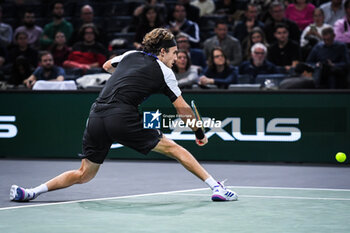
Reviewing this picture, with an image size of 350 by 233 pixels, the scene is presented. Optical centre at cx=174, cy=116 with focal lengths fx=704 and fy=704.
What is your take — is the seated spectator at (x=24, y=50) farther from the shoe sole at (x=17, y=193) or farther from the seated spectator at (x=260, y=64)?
the shoe sole at (x=17, y=193)

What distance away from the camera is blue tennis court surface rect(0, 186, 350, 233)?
19.1 ft

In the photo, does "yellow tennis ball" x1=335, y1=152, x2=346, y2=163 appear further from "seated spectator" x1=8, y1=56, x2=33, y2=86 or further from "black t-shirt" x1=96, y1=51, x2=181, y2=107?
"seated spectator" x1=8, y1=56, x2=33, y2=86

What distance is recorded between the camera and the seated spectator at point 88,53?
46.9 ft

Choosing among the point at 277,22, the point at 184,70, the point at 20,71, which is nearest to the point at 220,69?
the point at 184,70

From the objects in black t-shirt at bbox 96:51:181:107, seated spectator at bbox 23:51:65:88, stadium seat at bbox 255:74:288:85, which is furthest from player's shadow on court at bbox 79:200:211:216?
seated spectator at bbox 23:51:65:88

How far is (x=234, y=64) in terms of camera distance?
13.6m

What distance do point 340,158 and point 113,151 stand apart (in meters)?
3.64

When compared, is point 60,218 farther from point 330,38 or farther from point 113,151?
point 330,38

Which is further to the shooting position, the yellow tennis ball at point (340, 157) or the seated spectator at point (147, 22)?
the seated spectator at point (147, 22)

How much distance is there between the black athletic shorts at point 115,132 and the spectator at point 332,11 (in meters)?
8.16

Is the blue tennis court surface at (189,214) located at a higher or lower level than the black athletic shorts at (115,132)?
lower

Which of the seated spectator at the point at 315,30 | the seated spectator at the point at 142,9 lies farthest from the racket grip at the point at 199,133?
the seated spectator at the point at 142,9

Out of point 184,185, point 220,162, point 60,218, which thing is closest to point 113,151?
point 220,162

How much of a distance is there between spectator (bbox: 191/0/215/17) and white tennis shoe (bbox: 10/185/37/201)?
9.41m
